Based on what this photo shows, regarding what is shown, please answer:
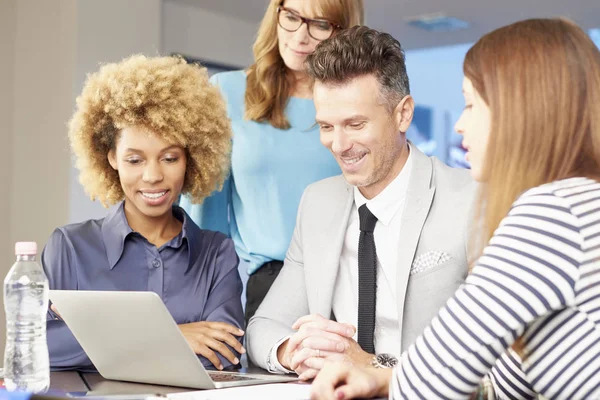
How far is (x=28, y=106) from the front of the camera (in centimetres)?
542

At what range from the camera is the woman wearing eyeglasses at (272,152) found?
2.44 m

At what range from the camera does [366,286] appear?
1.91 metres

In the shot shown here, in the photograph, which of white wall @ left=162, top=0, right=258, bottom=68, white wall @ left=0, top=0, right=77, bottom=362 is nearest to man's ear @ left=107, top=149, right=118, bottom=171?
white wall @ left=0, top=0, right=77, bottom=362

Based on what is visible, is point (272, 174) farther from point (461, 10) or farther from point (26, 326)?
point (461, 10)

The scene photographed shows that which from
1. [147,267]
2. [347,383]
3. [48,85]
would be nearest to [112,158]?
[147,267]

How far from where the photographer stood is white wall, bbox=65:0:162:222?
5207 mm

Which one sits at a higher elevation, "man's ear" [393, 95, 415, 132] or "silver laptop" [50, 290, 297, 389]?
"man's ear" [393, 95, 415, 132]

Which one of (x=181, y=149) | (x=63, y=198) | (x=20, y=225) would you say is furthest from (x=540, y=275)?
(x=20, y=225)

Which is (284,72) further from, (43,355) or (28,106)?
(28,106)

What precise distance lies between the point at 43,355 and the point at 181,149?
80cm

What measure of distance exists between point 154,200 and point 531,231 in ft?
3.88

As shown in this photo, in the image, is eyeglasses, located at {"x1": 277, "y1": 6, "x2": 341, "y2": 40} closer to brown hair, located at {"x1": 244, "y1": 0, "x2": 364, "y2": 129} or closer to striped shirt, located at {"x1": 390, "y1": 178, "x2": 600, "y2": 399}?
brown hair, located at {"x1": 244, "y1": 0, "x2": 364, "y2": 129}

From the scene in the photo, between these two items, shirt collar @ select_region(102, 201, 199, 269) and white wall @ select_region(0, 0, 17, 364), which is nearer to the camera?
shirt collar @ select_region(102, 201, 199, 269)

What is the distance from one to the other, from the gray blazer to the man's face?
10 centimetres
